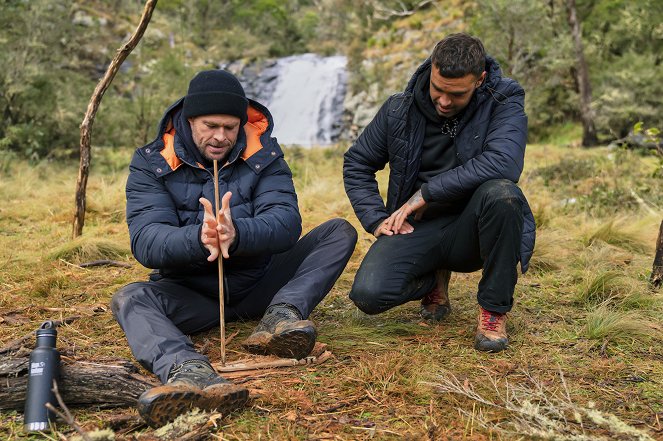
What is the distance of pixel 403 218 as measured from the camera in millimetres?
3219

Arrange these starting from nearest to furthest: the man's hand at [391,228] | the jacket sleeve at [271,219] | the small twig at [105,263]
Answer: the jacket sleeve at [271,219] < the man's hand at [391,228] < the small twig at [105,263]

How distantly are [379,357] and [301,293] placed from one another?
474mm

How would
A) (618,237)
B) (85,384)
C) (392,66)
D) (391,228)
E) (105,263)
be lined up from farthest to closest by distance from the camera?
(392,66) → (618,237) → (105,263) → (391,228) → (85,384)

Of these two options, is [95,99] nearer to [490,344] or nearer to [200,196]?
[200,196]

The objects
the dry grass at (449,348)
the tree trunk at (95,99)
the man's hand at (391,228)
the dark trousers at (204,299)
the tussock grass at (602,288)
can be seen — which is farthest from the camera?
the tree trunk at (95,99)

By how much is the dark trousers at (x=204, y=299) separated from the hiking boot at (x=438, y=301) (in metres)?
0.57

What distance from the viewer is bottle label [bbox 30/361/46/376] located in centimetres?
212

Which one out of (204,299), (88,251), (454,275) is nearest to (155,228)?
(204,299)

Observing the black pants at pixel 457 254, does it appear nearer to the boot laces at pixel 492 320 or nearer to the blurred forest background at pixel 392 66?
the boot laces at pixel 492 320

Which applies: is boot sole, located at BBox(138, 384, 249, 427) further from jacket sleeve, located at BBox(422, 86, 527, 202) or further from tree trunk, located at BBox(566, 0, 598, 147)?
tree trunk, located at BBox(566, 0, 598, 147)

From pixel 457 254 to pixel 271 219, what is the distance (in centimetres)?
98

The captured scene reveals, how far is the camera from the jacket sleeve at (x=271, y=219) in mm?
2734

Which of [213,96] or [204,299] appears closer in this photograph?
[213,96]

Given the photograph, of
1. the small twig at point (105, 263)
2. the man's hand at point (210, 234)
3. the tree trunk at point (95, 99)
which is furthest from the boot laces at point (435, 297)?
the tree trunk at point (95, 99)
